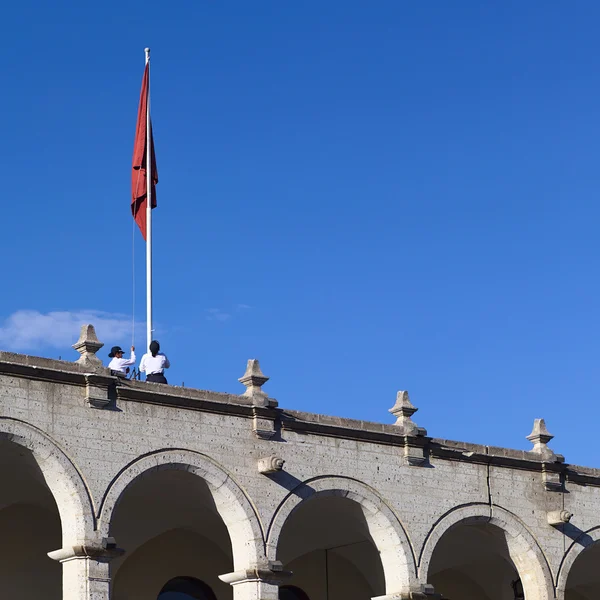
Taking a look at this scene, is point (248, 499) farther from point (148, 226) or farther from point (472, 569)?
point (472, 569)

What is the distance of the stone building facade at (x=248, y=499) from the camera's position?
2142 centimetres

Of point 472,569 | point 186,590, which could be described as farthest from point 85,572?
point 472,569

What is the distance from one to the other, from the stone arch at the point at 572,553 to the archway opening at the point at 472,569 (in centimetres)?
136

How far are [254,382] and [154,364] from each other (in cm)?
184

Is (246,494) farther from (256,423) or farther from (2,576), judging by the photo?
(2,576)

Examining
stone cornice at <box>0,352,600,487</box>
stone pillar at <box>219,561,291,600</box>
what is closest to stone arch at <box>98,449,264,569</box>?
stone pillar at <box>219,561,291,600</box>

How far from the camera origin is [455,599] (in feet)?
104

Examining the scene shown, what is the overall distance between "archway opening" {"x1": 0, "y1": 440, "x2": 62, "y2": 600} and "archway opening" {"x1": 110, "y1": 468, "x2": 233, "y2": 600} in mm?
1300

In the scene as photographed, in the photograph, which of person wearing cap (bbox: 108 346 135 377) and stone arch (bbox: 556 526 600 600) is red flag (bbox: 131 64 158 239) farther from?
stone arch (bbox: 556 526 600 600)

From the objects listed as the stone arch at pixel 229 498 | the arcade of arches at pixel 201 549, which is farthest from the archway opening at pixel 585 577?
the stone arch at pixel 229 498

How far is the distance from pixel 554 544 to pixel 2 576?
36.5 ft

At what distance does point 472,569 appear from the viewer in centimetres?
3164

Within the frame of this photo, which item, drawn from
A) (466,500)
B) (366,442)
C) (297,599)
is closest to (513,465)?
(466,500)

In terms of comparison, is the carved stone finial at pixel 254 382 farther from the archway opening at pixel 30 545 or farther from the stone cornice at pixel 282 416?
the archway opening at pixel 30 545
